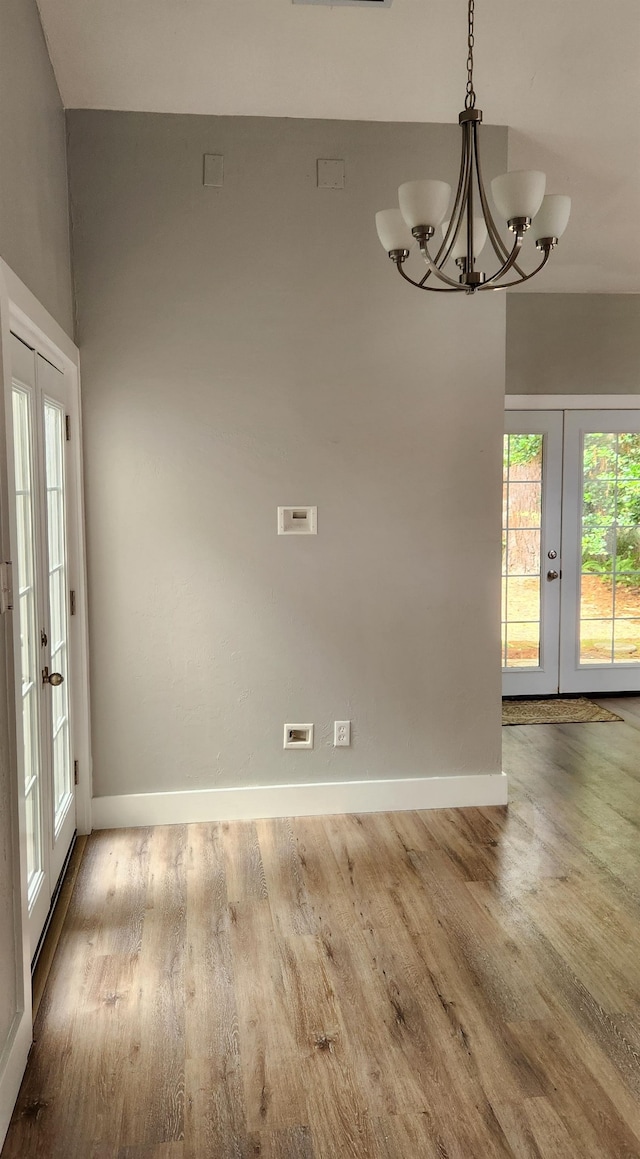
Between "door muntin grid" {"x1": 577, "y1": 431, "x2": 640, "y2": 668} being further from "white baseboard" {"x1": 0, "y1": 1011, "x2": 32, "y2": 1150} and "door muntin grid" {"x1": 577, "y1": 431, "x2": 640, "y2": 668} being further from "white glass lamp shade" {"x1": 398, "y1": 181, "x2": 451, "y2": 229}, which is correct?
"white baseboard" {"x1": 0, "y1": 1011, "x2": 32, "y2": 1150}

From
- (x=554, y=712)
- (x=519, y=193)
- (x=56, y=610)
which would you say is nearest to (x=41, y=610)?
(x=56, y=610)

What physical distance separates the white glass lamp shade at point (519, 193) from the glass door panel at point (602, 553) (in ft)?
13.6

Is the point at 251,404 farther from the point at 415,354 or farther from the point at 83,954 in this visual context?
the point at 83,954

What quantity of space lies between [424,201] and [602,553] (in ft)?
14.8

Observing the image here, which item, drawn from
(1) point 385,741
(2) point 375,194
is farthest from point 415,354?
(1) point 385,741

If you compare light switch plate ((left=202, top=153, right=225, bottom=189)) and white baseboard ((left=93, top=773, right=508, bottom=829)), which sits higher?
light switch plate ((left=202, top=153, right=225, bottom=189))

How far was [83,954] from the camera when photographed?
2762 millimetres

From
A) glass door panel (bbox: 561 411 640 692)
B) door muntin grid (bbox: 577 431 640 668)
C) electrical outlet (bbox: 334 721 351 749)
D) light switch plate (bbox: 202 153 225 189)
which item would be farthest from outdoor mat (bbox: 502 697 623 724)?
light switch plate (bbox: 202 153 225 189)

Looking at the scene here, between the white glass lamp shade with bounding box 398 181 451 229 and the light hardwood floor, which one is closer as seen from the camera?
the light hardwood floor

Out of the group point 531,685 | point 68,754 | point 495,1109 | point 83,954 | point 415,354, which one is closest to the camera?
point 495,1109

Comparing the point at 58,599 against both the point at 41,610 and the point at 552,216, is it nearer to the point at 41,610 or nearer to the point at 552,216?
the point at 41,610

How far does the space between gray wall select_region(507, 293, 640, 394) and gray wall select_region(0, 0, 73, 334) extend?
351 cm

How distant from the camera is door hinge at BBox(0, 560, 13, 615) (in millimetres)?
2092

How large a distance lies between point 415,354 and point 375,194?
26.9 inches
